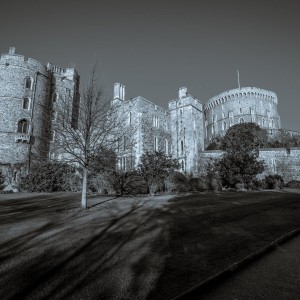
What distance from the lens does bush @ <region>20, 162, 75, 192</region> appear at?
19.2 m

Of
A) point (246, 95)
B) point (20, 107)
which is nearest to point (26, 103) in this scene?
point (20, 107)

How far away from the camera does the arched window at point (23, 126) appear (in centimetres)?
3120

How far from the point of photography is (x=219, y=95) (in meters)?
64.8

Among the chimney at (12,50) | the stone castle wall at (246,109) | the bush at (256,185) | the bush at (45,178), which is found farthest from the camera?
the stone castle wall at (246,109)

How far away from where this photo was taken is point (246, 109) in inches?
2376

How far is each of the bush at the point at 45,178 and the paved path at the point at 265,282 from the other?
16879mm

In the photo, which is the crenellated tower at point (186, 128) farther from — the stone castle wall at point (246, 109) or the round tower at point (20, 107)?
the stone castle wall at point (246, 109)

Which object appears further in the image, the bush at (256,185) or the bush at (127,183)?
the bush at (256,185)

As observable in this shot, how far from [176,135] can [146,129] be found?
6227 millimetres

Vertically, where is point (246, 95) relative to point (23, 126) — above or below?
above

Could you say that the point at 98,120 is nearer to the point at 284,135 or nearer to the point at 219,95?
the point at 284,135

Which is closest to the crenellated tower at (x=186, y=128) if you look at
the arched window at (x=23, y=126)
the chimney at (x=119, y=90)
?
the chimney at (x=119, y=90)

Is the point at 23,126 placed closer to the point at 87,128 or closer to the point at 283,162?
the point at 87,128

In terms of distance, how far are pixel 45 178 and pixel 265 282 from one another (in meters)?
18.6
